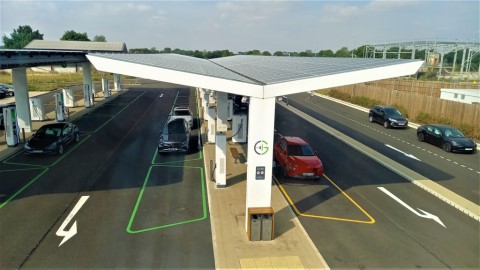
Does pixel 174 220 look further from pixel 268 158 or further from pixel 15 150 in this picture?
pixel 15 150

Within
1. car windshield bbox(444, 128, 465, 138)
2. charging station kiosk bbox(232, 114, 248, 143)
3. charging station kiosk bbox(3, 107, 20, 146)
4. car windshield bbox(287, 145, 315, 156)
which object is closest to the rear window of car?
charging station kiosk bbox(232, 114, 248, 143)

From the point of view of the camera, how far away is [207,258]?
10.3 m

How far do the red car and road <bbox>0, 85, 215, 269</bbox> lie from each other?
13.7 ft

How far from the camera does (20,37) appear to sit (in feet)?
429

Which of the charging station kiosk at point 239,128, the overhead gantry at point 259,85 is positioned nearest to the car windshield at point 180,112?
the charging station kiosk at point 239,128

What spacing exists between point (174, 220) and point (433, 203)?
10605 millimetres

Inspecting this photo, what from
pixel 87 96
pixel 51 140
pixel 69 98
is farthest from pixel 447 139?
pixel 69 98

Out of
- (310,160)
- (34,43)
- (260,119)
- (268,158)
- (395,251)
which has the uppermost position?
(34,43)

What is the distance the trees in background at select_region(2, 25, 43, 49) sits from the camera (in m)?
129

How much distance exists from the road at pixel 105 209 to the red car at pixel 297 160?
4.18m

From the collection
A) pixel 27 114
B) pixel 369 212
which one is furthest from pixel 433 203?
pixel 27 114

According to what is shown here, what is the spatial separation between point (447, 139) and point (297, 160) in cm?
1240

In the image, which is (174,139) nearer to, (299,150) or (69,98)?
(299,150)

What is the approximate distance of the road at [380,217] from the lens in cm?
1070
